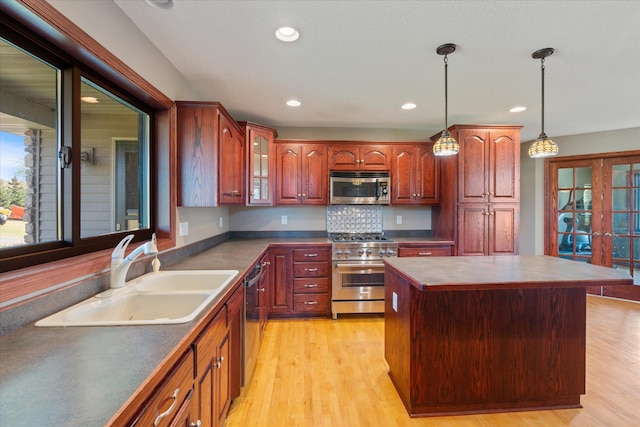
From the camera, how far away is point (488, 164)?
3.23 m

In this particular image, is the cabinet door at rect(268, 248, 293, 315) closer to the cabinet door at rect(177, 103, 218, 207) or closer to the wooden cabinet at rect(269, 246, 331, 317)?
the wooden cabinet at rect(269, 246, 331, 317)

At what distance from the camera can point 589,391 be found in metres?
1.95

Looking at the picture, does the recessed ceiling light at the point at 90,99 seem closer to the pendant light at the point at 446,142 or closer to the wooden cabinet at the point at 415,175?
the pendant light at the point at 446,142

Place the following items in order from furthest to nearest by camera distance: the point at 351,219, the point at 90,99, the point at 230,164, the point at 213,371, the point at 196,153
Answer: the point at 351,219, the point at 230,164, the point at 196,153, the point at 90,99, the point at 213,371

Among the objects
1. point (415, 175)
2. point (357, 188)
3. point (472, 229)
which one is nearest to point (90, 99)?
point (357, 188)

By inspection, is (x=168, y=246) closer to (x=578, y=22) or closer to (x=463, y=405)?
(x=463, y=405)

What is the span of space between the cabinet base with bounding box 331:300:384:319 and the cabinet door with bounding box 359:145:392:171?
168cm

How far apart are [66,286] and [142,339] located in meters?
0.58

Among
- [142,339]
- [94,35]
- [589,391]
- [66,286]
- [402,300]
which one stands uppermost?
[94,35]

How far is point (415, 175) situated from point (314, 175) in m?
1.34

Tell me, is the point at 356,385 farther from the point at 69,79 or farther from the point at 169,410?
the point at 69,79

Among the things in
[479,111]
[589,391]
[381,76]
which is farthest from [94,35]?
[589,391]

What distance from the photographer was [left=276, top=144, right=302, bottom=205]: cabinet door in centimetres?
348

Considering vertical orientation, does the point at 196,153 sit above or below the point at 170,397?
above
